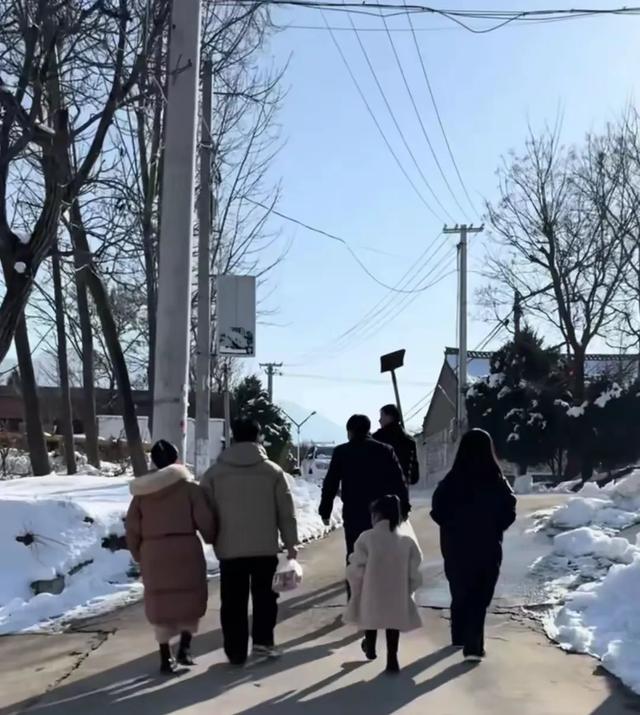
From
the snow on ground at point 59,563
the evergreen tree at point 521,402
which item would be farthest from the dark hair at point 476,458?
the evergreen tree at point 521,402

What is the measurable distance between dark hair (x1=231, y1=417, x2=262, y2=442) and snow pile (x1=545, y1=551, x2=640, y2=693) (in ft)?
9.61

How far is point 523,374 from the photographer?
128 ft

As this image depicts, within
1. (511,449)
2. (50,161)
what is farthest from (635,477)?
(511,449)

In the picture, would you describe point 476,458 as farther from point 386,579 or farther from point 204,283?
point 204,283

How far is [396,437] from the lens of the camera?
9586 mm

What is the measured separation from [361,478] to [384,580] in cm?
144

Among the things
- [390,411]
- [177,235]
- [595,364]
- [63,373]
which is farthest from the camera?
[595,364]

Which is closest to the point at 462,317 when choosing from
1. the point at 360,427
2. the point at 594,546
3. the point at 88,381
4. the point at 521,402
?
the point at 521,402

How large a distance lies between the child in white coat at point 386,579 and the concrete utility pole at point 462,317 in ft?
107

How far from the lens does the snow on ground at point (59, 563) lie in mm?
9297

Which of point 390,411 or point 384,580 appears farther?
point 390,411

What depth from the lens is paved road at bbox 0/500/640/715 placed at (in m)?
6.28

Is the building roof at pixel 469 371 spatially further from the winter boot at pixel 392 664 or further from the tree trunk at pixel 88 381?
the winter boot at pixel 392 664

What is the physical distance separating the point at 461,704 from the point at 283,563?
1.80 metres
